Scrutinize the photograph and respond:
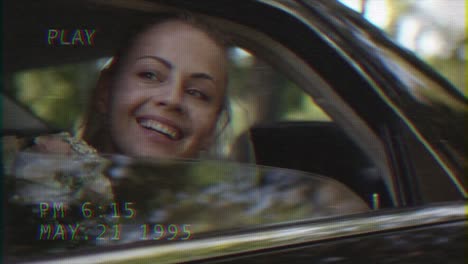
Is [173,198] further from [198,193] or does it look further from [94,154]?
[94,154]

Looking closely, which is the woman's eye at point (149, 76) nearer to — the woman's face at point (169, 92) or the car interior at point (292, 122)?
the woman's face at point (169, 92)

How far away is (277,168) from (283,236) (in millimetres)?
197

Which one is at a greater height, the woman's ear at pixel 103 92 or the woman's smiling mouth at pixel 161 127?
the woman's ear at pixel 103 92

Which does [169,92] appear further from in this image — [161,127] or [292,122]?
[292,122]

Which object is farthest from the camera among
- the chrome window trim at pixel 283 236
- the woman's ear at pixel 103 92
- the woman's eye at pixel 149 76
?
the woman's eye at pixel 149 76

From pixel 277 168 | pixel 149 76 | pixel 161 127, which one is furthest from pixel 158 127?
pixel 277 168

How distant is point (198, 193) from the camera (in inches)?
62.9

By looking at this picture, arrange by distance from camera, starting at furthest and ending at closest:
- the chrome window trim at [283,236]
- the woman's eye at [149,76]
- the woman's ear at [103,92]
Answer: the woman's eye at [149,76] < the woman's ear at [103,92] < the chrome window trim at [283,236]

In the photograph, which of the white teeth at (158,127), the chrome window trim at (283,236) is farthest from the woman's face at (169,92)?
the chrome window trim at (283,236)

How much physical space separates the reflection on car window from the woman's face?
0.07 m

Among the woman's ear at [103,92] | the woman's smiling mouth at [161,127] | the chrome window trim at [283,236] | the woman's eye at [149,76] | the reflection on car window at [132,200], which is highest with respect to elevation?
the woman's eye at [149,76]

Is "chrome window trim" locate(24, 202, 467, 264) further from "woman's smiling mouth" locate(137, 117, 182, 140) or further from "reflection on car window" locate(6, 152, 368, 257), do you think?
"woman's smiling mouth" locate(137, 117, 182, 140)

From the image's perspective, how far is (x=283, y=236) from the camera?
1.61 m

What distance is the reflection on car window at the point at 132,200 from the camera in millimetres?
1384
